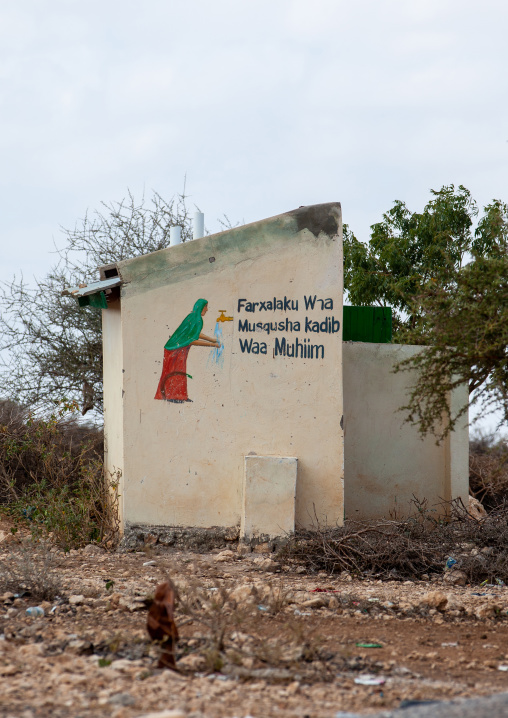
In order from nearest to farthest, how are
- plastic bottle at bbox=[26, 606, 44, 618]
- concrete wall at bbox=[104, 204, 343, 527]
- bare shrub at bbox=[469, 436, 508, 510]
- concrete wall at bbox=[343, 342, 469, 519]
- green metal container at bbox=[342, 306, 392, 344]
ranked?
plastic bottle at bbox=[26, 606, 44, 618] < concrete wall at bbox=[104, 204, 343, 527] < concrete wall at bbox=[343, 342, 469, 519] < green metal container at bbox=[342, 306, 392, 344] < bare shrub at bbox=[469, 436, 508, 510]

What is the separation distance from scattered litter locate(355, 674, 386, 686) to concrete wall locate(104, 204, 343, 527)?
15.6 ft

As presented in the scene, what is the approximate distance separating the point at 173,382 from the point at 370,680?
5.44 metres

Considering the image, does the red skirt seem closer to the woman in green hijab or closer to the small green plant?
the woman in green hijab

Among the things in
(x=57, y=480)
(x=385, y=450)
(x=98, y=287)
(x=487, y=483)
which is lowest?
(x=487, y=483)

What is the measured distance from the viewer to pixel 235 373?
939 centimetres

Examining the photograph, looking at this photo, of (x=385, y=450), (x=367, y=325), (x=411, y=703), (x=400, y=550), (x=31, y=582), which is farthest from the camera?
(x=367, y=325)

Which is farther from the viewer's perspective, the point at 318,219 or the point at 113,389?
the point at 113,389

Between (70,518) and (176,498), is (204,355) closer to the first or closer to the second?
(176,498)

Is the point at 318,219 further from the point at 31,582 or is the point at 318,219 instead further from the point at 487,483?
the point at 487,483

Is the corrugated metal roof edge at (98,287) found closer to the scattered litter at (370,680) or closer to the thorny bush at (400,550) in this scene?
the thorny bush at (400,550)

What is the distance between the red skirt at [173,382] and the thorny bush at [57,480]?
4.43 ft

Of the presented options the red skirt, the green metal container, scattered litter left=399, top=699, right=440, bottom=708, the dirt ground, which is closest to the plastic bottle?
the dirt ground

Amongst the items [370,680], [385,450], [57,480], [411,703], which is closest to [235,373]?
[385,450]

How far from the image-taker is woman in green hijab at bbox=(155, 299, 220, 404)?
9.35 meters
